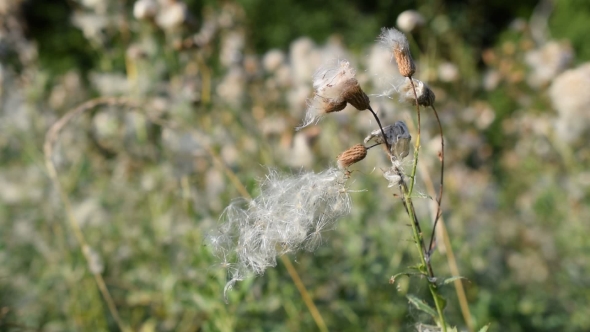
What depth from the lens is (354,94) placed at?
76 cm

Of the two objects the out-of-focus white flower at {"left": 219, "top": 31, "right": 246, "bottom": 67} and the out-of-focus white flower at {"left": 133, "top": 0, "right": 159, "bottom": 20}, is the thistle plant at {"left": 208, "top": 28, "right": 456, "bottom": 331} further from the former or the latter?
the out-of-focus white flower at {"left": 219, "top": 31, "right": 246, "bottom": 67}

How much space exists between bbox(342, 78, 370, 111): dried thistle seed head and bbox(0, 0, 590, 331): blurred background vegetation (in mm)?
542

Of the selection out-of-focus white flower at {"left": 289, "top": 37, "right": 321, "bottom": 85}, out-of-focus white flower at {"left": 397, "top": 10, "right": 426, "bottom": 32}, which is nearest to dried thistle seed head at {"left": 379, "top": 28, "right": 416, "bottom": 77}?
out-of-focus white flower at {"left": 397, "top": 10, "right": 426, "bottom": 32}

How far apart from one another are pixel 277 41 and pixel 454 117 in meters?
4.74

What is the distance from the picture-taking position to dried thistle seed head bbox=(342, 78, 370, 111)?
2.50ft

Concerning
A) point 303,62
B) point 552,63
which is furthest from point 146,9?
point 552,63

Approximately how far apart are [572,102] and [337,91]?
1.90 metres

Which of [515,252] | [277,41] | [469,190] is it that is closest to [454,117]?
A: [469,190]

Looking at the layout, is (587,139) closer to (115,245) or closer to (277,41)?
(115,245)

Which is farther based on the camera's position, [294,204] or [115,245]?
[115,245]

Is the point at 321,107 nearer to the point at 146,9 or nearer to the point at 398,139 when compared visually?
the point at 398,139

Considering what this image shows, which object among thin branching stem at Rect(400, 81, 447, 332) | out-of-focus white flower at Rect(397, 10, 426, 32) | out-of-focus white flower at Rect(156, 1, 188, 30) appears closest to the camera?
thin branching stem at Rect(400, 81, 447, 332)

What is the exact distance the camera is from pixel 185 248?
1954 mm

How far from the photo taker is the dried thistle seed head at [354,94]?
761 millimetres
